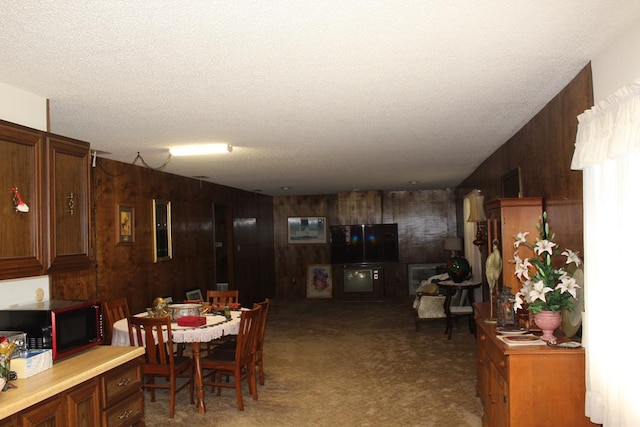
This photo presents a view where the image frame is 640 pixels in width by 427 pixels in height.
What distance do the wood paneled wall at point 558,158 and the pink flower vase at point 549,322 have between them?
0.46 metres

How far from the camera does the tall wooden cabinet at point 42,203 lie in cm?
276

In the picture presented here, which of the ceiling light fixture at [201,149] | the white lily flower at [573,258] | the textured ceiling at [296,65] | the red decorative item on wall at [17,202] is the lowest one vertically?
the white lily flower at [573,258]

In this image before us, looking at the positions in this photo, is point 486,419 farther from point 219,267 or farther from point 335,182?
point 219,267

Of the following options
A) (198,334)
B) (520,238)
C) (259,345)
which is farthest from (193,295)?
(520,238)

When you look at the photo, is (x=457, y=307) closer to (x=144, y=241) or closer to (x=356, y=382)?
(x=356, y=382)

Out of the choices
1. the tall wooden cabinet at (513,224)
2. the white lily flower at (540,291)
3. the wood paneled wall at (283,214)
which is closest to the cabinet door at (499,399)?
the white lily flower at (540,291)

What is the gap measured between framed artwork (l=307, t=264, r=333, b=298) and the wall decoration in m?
5.29

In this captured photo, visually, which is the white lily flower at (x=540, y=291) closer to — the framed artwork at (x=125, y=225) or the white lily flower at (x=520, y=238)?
the white lily flower at (x=520, y=238)

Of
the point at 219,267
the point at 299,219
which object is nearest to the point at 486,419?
the point at 219,267

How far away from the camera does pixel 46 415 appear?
249 cm

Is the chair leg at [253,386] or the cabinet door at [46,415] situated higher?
the cabinet door at [46,415]

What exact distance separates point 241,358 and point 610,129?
137 inches

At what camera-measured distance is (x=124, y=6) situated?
1979mm

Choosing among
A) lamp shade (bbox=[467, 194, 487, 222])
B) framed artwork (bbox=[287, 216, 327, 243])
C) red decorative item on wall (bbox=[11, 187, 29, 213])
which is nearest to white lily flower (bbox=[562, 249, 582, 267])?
red decorative item on wall (bbox=[11, 187, 29, 213])
